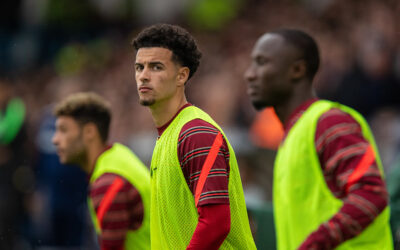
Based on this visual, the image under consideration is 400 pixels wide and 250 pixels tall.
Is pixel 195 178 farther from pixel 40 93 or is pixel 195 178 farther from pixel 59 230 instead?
pixel 40 93

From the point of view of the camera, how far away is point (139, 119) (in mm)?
13984

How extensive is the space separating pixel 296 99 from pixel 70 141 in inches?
95.7

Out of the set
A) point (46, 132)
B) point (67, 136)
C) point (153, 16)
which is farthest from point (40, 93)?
point (67, 136)

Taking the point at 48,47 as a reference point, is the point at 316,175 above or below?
below

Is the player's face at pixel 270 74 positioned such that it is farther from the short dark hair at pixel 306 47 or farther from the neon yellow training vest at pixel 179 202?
the neon yellow training vest at pixel 179 202

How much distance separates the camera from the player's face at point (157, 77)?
4402 millimetres

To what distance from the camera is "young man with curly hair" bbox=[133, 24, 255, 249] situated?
3.97 meters

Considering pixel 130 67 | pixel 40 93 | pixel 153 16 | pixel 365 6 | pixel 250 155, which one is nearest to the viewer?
pixel 250 155

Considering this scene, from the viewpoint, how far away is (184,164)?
162 inches

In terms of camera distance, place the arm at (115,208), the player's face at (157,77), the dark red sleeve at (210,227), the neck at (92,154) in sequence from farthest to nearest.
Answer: the neck at (92,154) → the arm at (115,208) → the player's face at (157,77) → the dark red sleeve at (210,227)

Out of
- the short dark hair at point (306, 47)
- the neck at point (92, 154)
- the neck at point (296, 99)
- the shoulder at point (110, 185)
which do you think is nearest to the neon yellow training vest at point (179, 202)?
the neck at point (296, 99)

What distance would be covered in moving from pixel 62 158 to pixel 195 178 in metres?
2.81

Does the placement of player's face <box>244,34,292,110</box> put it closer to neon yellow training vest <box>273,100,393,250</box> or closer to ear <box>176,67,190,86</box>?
neon yellow training vest <box>273,100,393,250</box>

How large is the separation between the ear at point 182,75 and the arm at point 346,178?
815 millimetres
